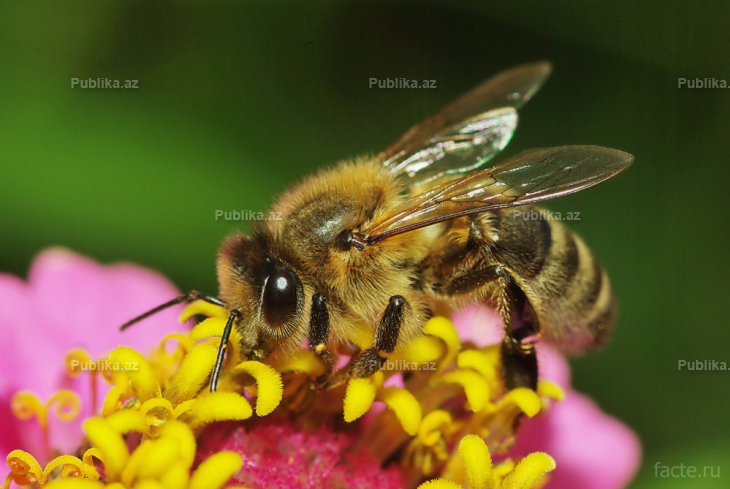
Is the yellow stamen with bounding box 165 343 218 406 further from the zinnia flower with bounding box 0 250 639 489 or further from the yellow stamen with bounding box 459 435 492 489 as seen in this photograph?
the yellow stamen with bounding box 459 435 492 489

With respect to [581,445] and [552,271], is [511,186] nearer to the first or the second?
[552,271]

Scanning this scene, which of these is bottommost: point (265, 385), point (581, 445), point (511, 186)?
point (581, 445)

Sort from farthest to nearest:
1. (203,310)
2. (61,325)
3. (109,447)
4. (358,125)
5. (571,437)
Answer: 1. (358,125)
2. (571,437)
3. (61,325)
4. (203,310)
5. (109,447)

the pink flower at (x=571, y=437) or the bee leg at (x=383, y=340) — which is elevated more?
the bee leg at (x=383, y=340)

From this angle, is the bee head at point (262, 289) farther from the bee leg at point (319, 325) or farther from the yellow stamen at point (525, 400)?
the yellow stamen at point (525, 400)

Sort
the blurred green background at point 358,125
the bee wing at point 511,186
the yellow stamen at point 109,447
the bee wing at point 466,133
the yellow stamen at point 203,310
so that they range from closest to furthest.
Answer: the yellow stamen at point 109,447
the bee wing at point 511,186
the yellow stamen at point 203,310
the bee wing at point 466,133
the blurred green background at point 358,125

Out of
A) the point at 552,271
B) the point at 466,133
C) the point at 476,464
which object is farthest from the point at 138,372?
the point at 466,133

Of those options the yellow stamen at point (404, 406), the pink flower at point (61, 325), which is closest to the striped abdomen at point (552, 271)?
the yellow stamen at point (404, 406)
